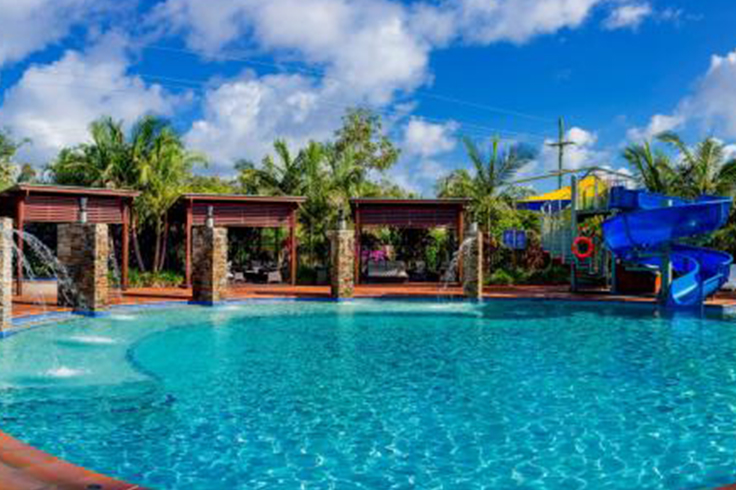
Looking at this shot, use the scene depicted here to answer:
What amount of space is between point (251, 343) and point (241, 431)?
503 cm

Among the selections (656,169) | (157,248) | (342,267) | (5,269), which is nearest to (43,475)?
(5,269)

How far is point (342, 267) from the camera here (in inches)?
702

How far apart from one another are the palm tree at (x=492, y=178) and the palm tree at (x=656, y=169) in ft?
11.5

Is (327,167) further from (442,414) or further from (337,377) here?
(442,414)

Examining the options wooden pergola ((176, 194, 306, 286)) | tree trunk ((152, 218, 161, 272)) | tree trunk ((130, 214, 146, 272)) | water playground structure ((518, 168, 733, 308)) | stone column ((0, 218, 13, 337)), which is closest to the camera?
stone column ((0, 218, 13, 337))

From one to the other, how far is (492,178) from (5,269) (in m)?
15.8

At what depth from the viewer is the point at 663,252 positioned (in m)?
16.7

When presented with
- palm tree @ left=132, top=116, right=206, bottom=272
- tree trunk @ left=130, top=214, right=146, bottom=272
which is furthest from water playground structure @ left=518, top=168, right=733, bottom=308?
tree trunk @ left=130, top=214, right=146, bottom=272

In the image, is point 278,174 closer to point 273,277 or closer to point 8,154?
point 273,277

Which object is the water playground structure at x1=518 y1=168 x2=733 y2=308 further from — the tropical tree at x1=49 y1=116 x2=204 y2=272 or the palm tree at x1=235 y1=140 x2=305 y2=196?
the tropical tree at x1=49 y1=116 x2=204 y2=272

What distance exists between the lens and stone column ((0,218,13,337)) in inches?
420

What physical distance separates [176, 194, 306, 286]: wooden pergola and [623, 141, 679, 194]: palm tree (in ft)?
37.4

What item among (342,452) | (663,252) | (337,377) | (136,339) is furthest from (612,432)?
(663,252)

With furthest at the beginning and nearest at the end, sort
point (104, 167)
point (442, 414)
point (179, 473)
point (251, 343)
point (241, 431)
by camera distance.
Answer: point (104, 167) < point (251, 343) < point (442, 414) < point (241, 431) < point (179, 473)
